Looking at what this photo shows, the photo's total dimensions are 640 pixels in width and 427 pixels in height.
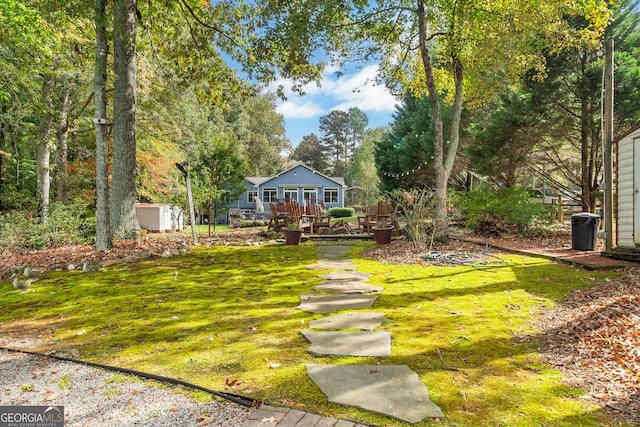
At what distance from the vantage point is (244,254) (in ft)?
25.2

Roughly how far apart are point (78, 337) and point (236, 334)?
1305mm

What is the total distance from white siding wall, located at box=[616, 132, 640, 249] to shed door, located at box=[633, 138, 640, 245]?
81 mm

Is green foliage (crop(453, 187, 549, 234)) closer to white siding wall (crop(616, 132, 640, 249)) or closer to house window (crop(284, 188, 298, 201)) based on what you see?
white siding wall (crop(616, 132, 640, 249))

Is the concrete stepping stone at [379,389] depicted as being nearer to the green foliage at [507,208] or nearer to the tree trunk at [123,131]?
the tree trunk at [123,131]

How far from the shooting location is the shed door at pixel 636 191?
6016 millimetres

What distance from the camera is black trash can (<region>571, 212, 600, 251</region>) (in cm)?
736

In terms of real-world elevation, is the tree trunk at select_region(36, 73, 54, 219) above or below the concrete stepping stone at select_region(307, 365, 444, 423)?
above

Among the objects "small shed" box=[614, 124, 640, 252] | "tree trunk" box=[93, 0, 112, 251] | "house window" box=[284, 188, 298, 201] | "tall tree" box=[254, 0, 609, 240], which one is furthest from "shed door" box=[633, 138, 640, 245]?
"house window" box=[284, 188, 298, 201]

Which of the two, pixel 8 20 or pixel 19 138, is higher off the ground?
pixel 8 20

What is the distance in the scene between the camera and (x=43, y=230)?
27.7 ft

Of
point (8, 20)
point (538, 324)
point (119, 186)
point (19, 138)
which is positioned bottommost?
point (538, 324)

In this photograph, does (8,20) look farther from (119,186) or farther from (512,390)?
(512,390)

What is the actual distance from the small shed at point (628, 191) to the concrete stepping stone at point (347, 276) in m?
4.85

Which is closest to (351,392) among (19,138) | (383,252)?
(383,252)
